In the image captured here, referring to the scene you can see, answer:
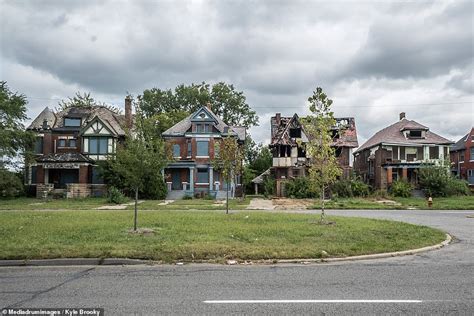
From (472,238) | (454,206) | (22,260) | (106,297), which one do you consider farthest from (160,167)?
(454,206)

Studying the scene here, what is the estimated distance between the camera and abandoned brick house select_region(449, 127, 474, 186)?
191ft

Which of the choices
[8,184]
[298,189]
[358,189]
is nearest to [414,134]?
[358,189]

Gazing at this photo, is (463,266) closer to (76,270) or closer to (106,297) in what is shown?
(106,297)

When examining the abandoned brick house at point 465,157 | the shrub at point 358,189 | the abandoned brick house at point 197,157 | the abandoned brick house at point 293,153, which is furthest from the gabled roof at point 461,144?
the abandoned brick house at point 197,157

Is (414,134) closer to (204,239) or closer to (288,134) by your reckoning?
(288,134)

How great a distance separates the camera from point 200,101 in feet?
220

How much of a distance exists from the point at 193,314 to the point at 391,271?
16.7 feet

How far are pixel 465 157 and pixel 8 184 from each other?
58077mm

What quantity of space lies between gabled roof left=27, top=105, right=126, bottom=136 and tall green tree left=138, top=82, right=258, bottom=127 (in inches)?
777

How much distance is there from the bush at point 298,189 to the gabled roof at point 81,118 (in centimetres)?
1862

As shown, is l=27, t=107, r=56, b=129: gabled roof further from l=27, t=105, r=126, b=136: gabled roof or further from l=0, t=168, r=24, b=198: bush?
l=0, t=168, r=24, b=198: bush

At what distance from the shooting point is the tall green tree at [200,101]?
2655 inches

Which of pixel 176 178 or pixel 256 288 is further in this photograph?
pixel 176 178

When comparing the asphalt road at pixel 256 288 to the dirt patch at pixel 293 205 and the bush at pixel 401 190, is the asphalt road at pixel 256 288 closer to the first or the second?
the dirt patch at pixel 293 205
